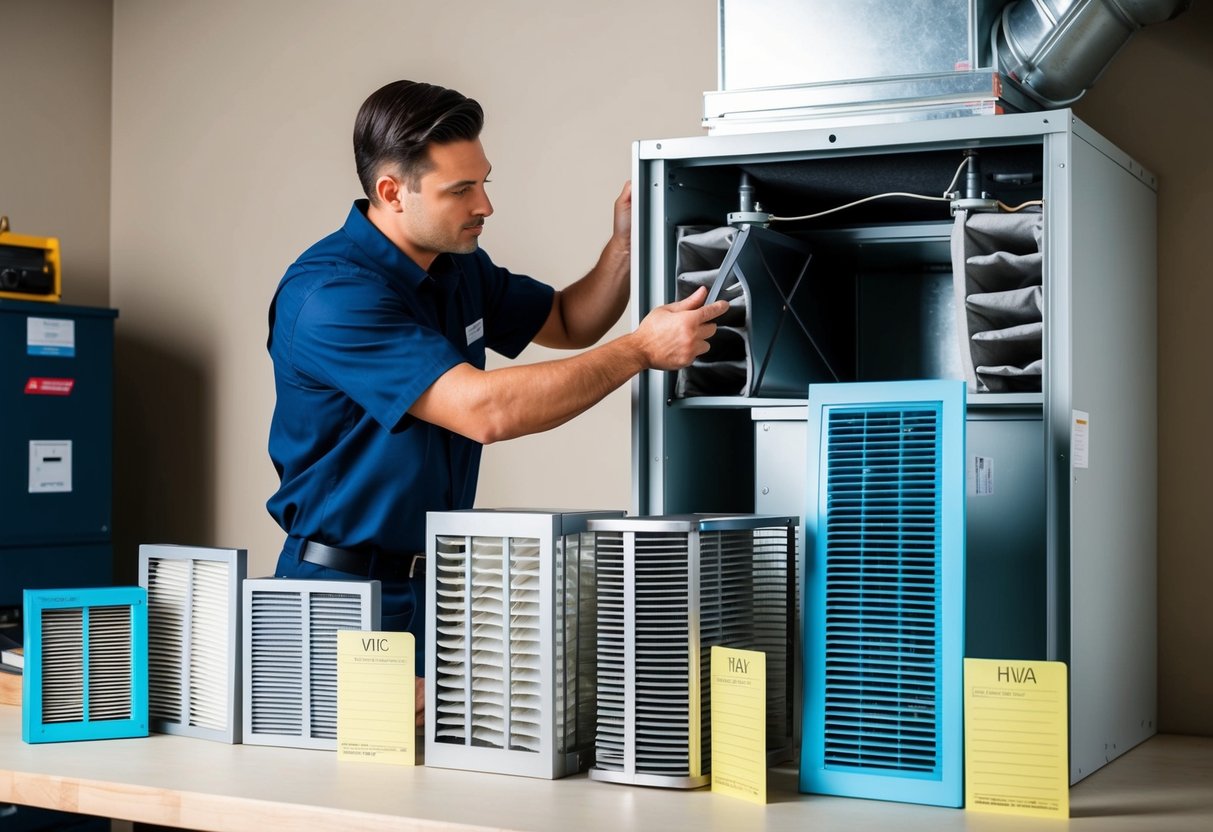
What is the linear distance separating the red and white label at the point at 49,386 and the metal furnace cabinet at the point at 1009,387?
7.22 ft

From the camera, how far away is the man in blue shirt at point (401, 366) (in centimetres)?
181

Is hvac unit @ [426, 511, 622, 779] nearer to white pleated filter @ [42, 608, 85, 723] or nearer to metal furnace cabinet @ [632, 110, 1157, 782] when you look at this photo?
metal furnace cabinet @ [632, 110, 1157, 782]

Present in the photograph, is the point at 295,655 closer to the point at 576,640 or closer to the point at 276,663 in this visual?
the point at 276,663

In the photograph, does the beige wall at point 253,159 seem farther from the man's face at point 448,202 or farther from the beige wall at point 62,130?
the man's face at point 448,202

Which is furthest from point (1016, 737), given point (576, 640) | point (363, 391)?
point (363, 391)

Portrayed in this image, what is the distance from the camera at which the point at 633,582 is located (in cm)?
152

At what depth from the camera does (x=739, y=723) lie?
57.6 inches

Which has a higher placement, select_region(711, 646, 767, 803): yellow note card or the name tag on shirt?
the name tag on shirt

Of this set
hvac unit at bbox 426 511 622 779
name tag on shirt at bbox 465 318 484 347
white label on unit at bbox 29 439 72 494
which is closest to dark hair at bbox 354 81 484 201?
name tag on shirt at bbox 465 318 484 347

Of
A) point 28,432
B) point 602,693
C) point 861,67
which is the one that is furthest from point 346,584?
point 28,432

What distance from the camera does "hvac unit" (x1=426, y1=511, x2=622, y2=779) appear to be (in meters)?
1.55

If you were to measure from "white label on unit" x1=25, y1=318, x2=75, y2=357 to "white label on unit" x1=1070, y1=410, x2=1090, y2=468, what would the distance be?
281cm

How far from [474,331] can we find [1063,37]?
1.08m

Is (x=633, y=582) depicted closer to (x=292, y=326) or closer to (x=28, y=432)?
(x=292, y=326)
